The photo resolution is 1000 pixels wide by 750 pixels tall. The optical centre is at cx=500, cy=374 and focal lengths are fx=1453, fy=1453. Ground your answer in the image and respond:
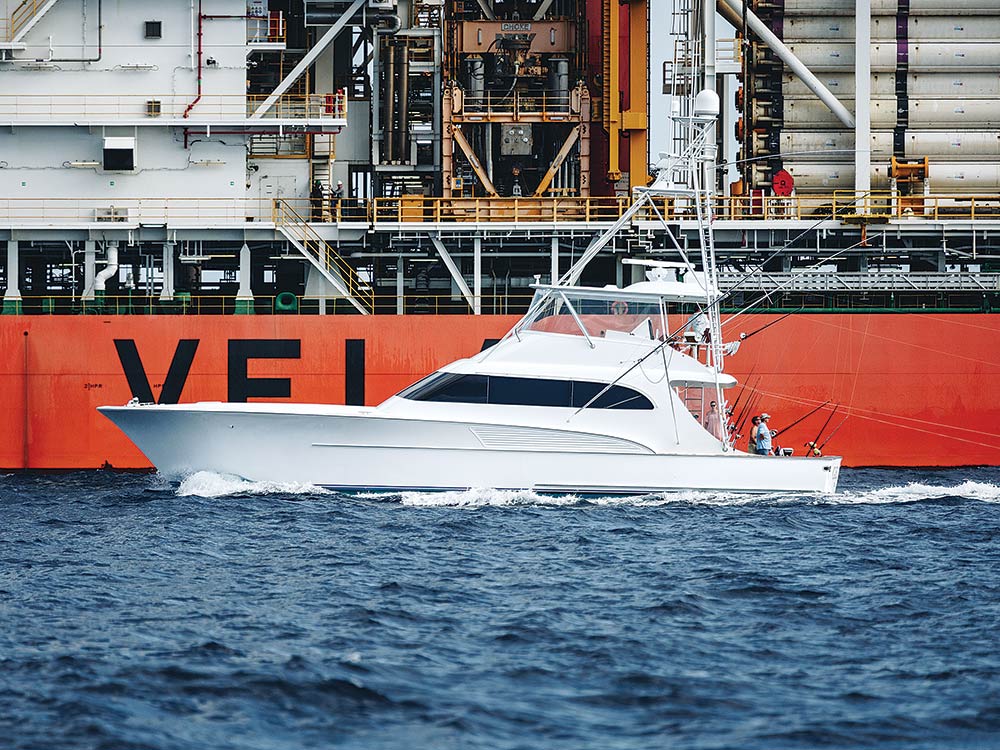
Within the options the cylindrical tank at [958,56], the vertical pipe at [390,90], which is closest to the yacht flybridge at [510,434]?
the vertical pipe at [390,90]

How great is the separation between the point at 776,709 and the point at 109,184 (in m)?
23.1

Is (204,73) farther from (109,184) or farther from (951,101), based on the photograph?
(951,101)

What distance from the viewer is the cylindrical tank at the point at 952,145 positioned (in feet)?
112

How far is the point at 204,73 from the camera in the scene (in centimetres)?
3131

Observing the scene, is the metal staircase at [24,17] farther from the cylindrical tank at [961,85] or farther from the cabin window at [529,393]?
the cylindrical tank at [961,85]

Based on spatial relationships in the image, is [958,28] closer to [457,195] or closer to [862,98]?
[862,98]

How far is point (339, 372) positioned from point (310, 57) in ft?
25.0

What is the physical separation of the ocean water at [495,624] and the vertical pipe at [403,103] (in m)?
13.0

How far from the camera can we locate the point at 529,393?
23.1 metres

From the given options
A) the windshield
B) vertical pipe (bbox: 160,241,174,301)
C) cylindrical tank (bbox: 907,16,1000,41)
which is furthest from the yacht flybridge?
cylindrical tank (bbox: 907,16,1000,41)

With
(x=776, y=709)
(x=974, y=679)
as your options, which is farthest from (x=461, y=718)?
(x=974, y=679)

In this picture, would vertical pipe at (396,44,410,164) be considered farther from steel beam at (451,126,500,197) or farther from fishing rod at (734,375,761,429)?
fishing rod at (734,375,761,429)

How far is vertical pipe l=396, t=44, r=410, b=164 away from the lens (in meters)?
33.0

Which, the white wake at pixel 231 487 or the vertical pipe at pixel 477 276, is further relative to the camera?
the vertical pipe at pixel 477 276
